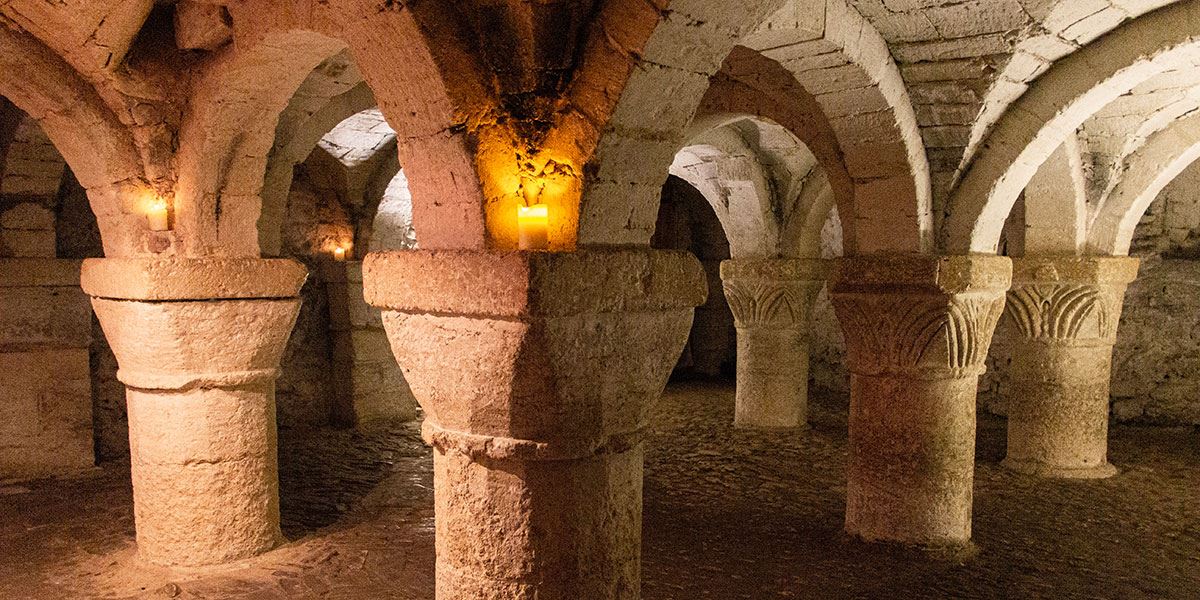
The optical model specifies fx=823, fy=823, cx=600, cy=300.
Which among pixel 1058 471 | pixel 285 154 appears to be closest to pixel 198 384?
pixel 285 154

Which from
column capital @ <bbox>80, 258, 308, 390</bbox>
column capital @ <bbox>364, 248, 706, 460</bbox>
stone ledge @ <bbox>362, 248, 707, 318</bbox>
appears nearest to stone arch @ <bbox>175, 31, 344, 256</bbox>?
column capital @ <bbox>80, 258, 308, 390</bbox>

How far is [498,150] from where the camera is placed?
2.28 m

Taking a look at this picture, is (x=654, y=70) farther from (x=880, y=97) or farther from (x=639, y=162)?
(x=880, y=97)

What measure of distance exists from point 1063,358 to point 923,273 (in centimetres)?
289

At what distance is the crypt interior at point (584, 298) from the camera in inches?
90.1

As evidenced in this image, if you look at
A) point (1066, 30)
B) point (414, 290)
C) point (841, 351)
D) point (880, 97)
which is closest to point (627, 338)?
point (414, 290)

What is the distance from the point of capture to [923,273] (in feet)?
14.1

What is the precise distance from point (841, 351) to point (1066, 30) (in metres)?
7.51

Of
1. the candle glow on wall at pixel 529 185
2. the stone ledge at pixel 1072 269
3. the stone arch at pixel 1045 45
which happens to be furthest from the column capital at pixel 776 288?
the candle glow on wall at pixel 529 185

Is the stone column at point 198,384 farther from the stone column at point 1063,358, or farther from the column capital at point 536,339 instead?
the stone column at point 1063,358

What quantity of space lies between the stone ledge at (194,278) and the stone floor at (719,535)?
1.49 meters

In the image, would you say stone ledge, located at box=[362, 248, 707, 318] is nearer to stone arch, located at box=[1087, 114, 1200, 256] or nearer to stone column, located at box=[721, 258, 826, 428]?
stone arch, located at box=[1087, 114, 1200, 256]

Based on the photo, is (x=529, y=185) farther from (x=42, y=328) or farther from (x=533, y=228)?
(x=42, y=328)

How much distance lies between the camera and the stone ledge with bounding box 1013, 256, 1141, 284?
20.2 feet
